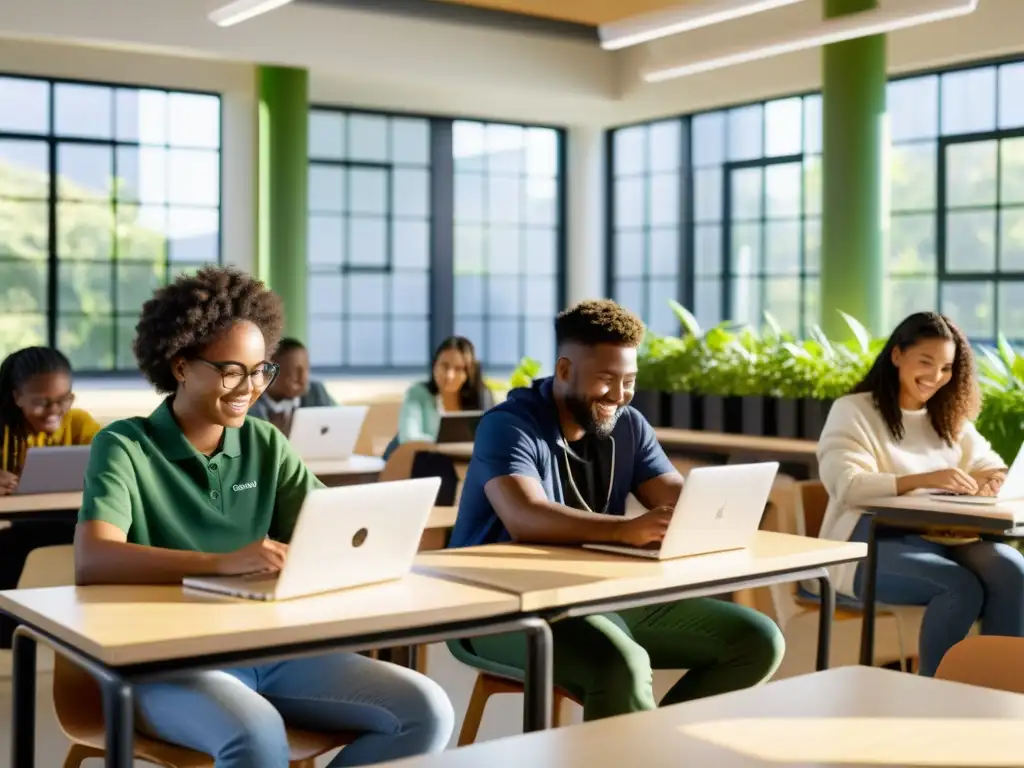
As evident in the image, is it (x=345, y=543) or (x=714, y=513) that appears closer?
(x=345, y=543)

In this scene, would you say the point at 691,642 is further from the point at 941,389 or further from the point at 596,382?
the point at 941,389

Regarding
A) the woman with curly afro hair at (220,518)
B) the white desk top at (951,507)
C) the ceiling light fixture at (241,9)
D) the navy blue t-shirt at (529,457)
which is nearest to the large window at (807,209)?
the ceiling light fixture at (241,9)

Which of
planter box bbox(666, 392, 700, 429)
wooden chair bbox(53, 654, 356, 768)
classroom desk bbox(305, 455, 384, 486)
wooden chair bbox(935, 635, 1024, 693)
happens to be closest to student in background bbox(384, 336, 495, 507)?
planter box bbox(666, 392, 700, 429)

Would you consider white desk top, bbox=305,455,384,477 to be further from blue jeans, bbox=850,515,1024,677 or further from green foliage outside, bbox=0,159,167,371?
green foliage outside, bbox=0,159,167,371

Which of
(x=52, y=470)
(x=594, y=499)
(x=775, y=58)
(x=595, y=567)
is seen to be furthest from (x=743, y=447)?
(x=775, y=58)

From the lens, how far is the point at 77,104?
902cm

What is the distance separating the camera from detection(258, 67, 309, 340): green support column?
9.09 meters

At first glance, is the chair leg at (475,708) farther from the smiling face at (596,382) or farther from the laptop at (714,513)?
the smiling face at (596,382)

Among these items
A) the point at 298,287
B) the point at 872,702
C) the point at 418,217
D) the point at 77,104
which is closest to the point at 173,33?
the point at 77,104

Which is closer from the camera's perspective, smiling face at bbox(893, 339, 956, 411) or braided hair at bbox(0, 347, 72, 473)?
smiling face at bbox(893, 339, 956, 411)

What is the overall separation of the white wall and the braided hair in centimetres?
447

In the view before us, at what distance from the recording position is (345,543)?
7.92 ft

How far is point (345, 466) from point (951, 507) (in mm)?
2388

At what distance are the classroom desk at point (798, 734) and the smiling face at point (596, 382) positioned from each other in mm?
1317
